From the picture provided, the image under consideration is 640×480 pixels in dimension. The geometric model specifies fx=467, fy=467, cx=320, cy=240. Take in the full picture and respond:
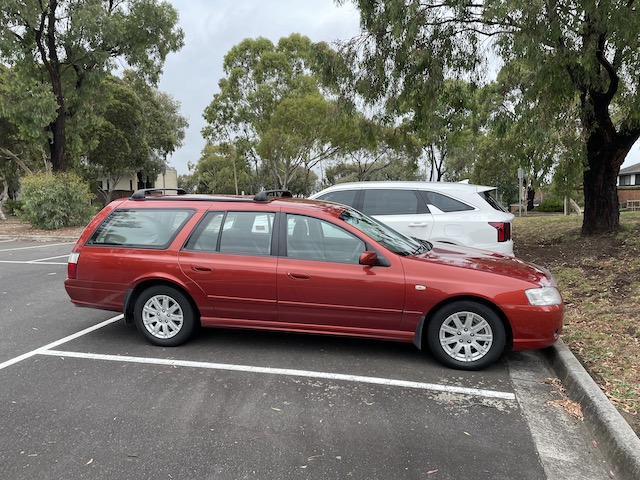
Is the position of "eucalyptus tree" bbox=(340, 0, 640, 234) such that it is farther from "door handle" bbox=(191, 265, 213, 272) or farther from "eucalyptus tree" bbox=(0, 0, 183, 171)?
"eucalyptus tree" bbox=(0, 0, 183, 171)

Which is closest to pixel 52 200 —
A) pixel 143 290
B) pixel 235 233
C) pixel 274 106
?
pixel 274 106

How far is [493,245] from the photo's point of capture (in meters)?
6.79

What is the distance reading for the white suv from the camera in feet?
22.4

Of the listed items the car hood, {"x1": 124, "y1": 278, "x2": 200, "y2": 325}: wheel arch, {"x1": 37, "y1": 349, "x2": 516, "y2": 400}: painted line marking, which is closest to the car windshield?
the car hood

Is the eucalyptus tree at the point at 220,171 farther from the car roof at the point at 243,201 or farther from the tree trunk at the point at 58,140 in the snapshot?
the car roof at the point at 243,201

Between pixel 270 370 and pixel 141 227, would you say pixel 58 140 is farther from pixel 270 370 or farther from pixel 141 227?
pixel 270 370

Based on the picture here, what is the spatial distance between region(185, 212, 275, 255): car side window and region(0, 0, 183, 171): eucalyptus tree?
15.3 metres

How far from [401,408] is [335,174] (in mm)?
53115

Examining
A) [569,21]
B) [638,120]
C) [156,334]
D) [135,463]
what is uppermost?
[569,21]

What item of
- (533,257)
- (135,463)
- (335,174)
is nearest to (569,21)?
(533,257)

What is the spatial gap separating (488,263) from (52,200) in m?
18.0

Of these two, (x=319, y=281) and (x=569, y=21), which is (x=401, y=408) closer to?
(x=319, y=281)

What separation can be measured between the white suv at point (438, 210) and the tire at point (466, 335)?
280 centimetres

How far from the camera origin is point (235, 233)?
4848 mm
